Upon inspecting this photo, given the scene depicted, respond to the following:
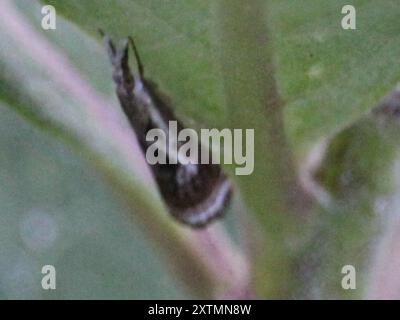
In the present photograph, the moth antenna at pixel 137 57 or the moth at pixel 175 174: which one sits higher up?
the moth antenna at pixel 137 57

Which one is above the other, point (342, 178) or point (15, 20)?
point (15, 20)

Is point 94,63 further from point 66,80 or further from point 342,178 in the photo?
point 342,178

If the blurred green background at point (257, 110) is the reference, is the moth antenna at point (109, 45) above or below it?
above

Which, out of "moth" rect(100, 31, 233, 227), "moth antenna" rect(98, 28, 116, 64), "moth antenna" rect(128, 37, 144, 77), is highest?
"moth antenna" rect(98, 28, 116, 64)

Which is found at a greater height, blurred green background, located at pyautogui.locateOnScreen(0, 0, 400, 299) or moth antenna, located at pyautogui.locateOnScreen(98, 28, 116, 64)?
moth antenna, located at pyautogui.locateOnScreen(98, 28, 116, 64)

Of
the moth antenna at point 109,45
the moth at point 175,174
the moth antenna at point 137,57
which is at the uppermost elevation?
the moth antenna at point 109,45

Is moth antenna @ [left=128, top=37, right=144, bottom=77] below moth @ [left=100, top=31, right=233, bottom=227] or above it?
above

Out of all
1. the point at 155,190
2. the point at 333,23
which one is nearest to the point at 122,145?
the point at 155,190
